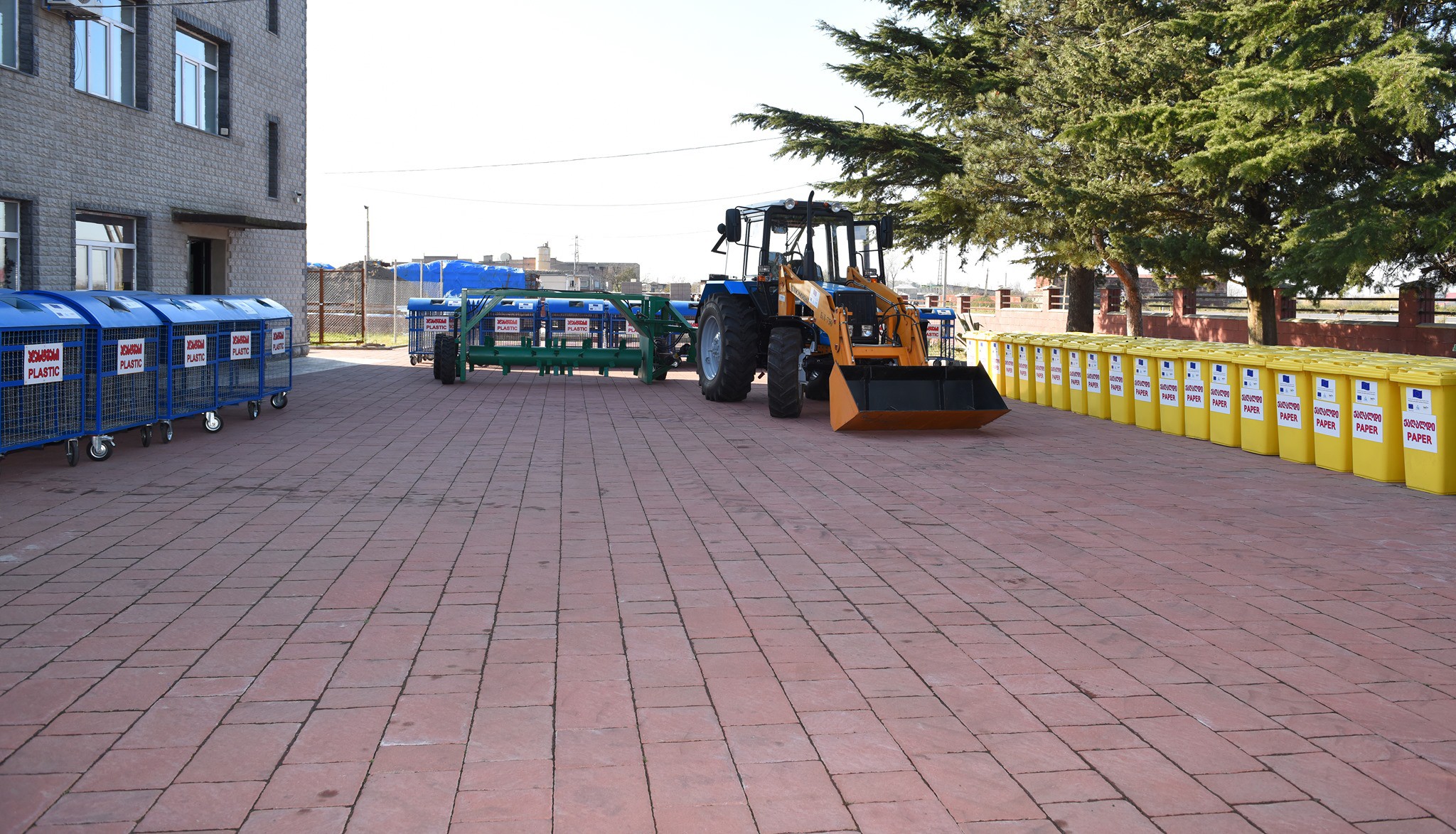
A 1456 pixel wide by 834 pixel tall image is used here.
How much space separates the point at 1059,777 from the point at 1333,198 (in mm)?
17027

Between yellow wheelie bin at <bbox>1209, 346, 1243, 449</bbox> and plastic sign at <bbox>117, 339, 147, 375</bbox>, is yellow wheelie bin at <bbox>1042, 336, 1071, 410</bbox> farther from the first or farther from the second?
plastic sign at <bbox>117, 339, 147, 375</bbox>

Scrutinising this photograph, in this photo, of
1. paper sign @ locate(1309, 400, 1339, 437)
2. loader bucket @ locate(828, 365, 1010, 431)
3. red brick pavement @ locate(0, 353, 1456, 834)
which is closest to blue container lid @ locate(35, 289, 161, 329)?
red brick pavement @ locate(0, 353, 1456, 834)

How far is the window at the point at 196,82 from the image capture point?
20630mm

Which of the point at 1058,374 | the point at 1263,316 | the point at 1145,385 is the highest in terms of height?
the point at 1263,316

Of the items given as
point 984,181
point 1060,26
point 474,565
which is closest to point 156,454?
point 474,565

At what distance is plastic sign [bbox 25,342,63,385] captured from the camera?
31.8 ft

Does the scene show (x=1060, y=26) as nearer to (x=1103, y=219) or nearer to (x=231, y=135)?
(x=1103, y=219)

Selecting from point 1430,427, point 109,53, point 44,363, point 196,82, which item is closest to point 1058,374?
point 1430,427

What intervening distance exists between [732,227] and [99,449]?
9000mm

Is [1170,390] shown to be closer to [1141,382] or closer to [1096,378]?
[1141,382]

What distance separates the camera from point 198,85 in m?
21.4

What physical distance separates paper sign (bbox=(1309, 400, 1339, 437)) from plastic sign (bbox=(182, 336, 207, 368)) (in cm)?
1159

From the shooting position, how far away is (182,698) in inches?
181

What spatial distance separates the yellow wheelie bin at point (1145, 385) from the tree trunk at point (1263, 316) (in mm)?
7633
